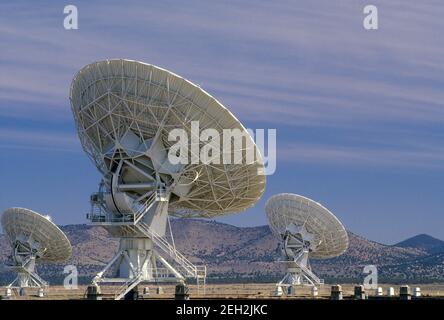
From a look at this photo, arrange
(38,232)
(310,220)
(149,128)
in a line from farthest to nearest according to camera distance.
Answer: (310,220), (38,232), (149,128)

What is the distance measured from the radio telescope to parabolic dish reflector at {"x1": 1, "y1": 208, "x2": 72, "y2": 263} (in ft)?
86.4

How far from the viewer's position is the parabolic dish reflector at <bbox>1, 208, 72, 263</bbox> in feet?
344

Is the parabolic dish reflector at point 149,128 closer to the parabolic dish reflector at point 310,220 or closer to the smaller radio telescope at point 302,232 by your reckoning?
the parabolic dish reflector at point 310,220

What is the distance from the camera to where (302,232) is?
11050 centimetres

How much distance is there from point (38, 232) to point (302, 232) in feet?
101

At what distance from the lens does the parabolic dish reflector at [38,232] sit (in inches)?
4129

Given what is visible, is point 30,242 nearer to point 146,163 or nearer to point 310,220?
point 310,220

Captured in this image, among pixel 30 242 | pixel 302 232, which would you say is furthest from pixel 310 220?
pixel 30 242

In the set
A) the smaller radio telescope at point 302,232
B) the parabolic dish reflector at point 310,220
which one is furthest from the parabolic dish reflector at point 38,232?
the smaller radio telescope at point 302,232

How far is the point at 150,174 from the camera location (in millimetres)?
76938

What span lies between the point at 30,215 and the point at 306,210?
31063mm

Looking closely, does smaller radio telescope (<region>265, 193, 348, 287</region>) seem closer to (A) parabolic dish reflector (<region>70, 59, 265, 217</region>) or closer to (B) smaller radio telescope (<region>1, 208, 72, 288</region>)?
(B) smaller radio telescope (<region>1, 208, 72, 288</region>)
